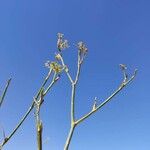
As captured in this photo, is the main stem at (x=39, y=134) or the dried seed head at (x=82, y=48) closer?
the main stem at (x=39, y=134)

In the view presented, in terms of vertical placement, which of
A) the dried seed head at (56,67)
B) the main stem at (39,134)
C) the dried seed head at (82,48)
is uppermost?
the dried seed head at (82,48)

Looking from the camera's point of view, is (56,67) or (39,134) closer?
(39,134)

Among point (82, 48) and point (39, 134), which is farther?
point (82, 48)

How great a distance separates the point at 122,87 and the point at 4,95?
172 cm

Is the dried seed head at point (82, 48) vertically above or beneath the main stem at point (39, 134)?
above

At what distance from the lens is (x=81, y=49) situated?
578 centimetres

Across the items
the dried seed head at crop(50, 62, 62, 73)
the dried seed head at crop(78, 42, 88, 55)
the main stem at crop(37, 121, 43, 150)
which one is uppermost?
the dried seed head at crop(78, 42, 88, 55)

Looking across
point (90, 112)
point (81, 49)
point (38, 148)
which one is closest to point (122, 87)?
point (90, 112)

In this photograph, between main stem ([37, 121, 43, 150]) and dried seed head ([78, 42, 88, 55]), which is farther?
dried seed head ([78, 42, 88, 55])

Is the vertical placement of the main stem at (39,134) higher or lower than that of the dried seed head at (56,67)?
lower

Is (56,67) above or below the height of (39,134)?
above

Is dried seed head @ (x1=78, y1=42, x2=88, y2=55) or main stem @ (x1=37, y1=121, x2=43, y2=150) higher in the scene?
dried seed head @ (x1=78, y1=42, x2=88, y2=55)

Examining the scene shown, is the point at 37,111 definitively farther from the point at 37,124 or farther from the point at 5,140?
the point at 5,140

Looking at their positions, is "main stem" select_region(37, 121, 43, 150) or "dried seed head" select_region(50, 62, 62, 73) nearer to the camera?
"main stem" select_region(37, 121, 43, 150)
